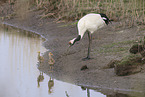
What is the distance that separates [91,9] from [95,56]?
4.93 metres

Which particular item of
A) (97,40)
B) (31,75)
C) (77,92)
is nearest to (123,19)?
(97,40)

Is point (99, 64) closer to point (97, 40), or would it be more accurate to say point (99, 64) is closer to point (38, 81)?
point (38, 81)

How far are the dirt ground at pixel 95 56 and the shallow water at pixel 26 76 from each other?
0.24 meters

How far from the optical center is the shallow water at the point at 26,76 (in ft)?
23.0

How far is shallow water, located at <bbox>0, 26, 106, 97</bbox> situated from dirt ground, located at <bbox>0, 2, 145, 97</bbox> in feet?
0.79

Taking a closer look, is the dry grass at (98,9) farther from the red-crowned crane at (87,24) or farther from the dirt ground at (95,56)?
the red-crowned crane at (87,24)

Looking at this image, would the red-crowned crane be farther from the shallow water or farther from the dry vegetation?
the dry vegetation

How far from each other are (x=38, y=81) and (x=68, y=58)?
5.28 feet

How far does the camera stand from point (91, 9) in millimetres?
13664

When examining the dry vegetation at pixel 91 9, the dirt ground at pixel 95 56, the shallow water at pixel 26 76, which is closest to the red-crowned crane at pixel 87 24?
the dirt ground at pixel 95 56

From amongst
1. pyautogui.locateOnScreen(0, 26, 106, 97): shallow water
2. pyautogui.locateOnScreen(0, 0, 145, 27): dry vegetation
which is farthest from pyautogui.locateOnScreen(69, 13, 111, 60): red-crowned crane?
pyautogui.locateOnScreen(0, 0, 145, 27): dry vegetation

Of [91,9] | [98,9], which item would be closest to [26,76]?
[98,9]

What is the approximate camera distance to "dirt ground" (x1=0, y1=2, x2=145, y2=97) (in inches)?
275

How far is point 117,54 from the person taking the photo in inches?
342
